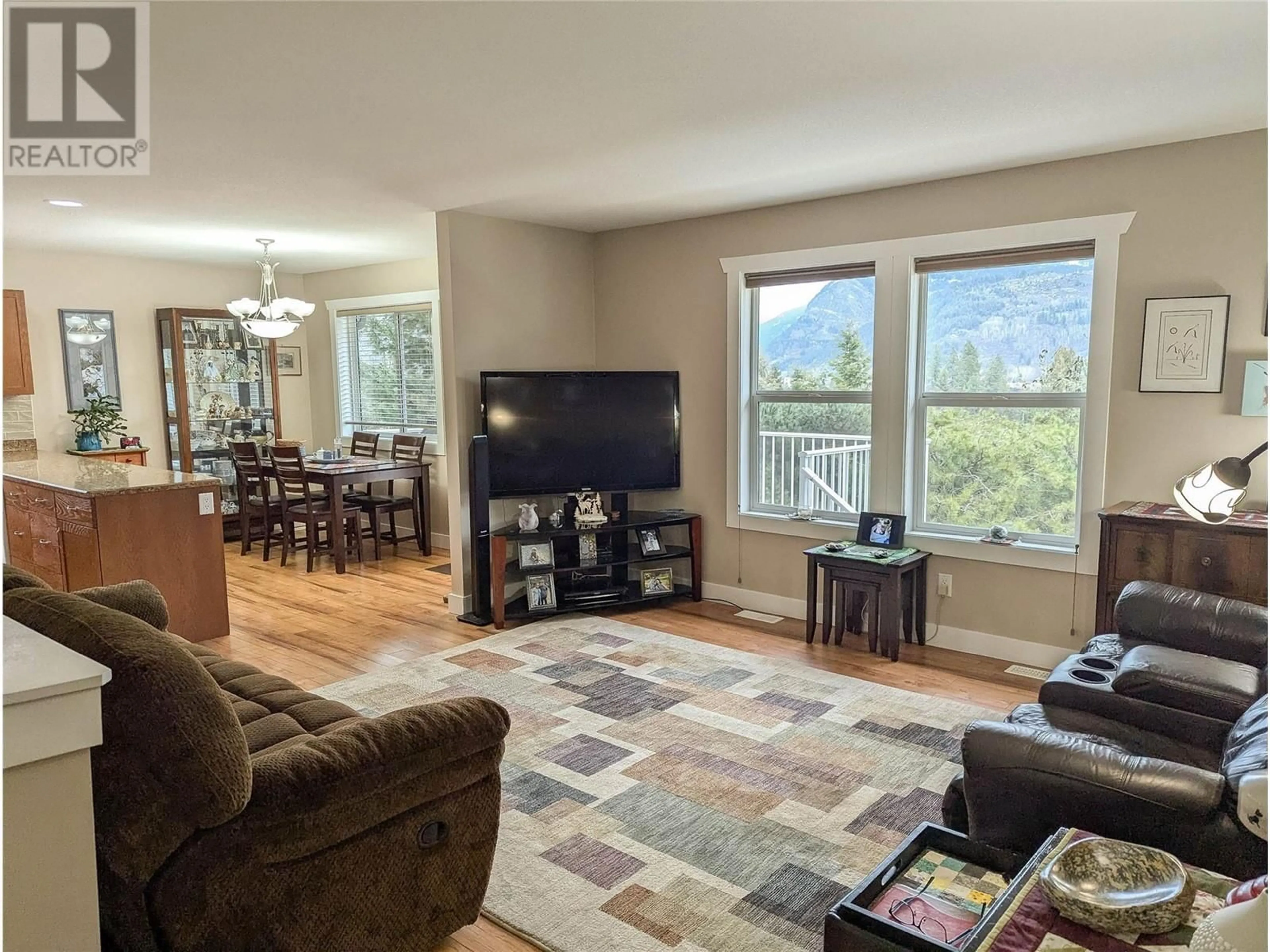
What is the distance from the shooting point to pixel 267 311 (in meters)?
6.17

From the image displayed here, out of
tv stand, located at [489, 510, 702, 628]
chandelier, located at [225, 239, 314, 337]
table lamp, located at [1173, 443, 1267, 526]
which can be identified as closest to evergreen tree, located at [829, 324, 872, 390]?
tv stand, located at [489, 510, 702, 628]

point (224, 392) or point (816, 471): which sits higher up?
point (224, 392)

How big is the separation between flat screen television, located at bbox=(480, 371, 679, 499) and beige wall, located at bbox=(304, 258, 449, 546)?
1.75 m

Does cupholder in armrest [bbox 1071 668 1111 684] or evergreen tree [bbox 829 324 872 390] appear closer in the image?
cupholder in armrest [bbox 1071 668 1111 684]

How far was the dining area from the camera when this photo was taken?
6488 mm

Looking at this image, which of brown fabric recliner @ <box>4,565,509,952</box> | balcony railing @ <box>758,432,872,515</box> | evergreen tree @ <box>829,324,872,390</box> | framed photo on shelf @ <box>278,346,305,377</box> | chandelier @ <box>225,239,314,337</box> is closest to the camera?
brown fabric recliner @ <box>4,565,509,952</box>

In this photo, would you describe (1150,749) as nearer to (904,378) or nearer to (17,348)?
(904,378)

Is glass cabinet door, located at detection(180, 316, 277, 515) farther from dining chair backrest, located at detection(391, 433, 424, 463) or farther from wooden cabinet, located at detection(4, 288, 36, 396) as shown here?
dining chair backrest, located at detection(391, 433, 424, 463)

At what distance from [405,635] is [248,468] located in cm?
286

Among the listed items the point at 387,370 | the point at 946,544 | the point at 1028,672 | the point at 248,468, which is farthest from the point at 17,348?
the point at 1028,672

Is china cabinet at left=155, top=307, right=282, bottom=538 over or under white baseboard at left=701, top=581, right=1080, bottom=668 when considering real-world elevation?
over

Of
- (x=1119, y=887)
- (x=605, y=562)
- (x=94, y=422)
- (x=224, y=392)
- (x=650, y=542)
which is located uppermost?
(x=224, y=392)

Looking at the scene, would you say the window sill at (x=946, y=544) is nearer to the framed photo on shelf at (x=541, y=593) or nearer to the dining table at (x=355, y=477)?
the framed photo on shelf at (x=541, y=593)

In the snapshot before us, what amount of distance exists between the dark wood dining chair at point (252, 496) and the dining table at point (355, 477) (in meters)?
0.10
